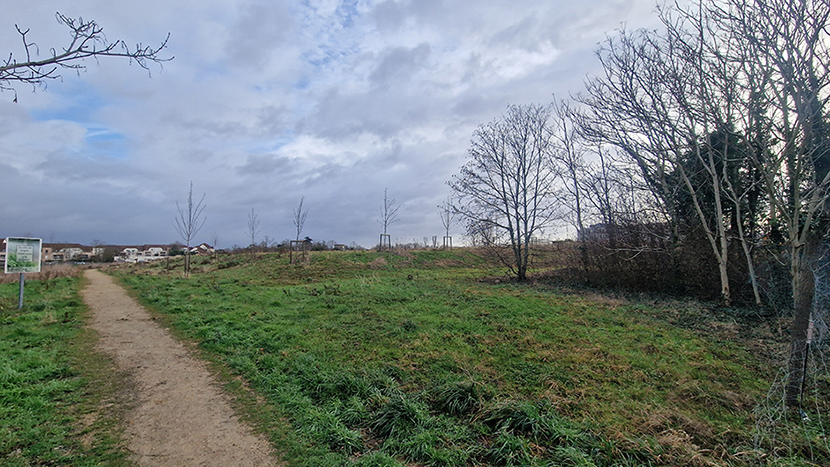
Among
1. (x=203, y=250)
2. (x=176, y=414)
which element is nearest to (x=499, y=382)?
(x=176, y=414)

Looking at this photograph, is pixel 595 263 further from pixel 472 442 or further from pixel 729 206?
pixel 472 442

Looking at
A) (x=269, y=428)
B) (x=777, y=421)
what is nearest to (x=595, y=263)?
(x=777, y=421)

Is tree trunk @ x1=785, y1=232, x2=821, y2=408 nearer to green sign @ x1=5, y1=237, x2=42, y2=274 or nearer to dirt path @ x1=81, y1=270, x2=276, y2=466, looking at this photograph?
dirt path @ x1=81, y1=270, x2=276, y2=466

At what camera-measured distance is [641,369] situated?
5.23m

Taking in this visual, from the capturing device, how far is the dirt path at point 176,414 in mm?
3268

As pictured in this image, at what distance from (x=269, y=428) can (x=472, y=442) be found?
2.02 m

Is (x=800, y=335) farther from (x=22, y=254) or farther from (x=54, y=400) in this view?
(x=22, y=254)

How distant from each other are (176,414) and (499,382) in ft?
12.3

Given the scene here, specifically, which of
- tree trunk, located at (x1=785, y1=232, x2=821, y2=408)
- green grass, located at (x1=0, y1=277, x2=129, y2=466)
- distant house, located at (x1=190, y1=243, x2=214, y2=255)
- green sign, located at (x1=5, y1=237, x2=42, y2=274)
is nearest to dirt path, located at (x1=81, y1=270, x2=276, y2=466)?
green grass, located at (x1=0, y1=277, x2=129, y2=466)

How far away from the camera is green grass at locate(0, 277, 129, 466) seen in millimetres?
3244

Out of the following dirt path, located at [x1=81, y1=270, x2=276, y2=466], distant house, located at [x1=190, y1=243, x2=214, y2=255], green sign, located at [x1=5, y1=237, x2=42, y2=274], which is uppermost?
distant house, located at [x1=190, y1=243, x2=214, y2=255]

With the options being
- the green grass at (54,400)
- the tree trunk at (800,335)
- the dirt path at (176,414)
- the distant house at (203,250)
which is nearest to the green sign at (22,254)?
the green grass at (54,400)

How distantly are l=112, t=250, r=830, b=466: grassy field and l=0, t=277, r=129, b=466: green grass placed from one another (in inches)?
53.9

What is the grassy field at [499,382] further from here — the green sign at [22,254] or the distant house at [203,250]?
the distant house at [203,250]
